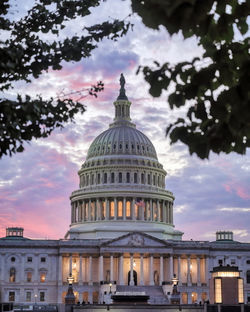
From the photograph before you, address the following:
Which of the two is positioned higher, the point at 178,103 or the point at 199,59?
the point at 199,59

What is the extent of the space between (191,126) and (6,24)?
11.5 meters

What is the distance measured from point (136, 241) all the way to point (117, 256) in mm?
5384

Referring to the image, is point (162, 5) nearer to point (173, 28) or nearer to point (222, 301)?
point (173, 28)

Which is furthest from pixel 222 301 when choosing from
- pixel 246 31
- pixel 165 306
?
pixel 246 31

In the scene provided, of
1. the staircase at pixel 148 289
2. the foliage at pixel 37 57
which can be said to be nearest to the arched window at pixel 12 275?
the staircase at pixel 148 289

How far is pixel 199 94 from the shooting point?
9.62m

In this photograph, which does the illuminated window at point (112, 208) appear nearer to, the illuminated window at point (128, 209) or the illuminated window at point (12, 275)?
the illuminated window at point (128, 209)

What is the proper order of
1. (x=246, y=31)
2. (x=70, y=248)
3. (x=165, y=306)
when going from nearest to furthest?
(x=246, y=31)
(x=165, y=306)
(x=70, y=248)

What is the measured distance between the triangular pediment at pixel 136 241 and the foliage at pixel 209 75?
4809 inches

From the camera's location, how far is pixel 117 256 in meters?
132

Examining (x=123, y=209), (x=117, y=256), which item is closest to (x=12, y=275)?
(x=117, y=256)

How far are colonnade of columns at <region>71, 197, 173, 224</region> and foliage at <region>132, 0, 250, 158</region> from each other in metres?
134

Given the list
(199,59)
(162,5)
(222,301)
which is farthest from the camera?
(222,301)

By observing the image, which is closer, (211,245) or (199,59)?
(199,59)
